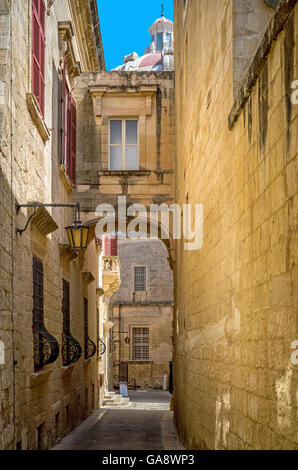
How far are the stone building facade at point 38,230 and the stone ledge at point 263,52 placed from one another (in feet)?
9.77

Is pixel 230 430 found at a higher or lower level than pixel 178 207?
lower

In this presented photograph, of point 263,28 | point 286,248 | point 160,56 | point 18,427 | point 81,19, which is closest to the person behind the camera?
point 286,248

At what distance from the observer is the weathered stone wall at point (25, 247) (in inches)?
321

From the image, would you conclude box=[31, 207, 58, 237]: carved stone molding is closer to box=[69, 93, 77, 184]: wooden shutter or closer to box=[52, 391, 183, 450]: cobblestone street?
box=[52, 391, 183, 450]: cobblestone street

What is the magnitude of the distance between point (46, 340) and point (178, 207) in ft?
19.3

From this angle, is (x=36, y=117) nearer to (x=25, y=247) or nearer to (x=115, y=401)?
(x=25, y=247)

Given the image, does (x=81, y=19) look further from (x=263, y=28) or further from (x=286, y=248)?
(x=286, y=248)

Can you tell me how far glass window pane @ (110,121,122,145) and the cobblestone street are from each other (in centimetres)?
722

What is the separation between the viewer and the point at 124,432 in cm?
1559

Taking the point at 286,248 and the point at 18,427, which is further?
the point at 18,427

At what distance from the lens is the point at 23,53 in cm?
961

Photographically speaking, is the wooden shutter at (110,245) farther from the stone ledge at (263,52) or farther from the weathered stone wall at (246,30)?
the stone ledge at (263,52)

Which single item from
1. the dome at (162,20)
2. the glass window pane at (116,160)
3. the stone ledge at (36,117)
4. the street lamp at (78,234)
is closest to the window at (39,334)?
the street lamp at (78,234)
